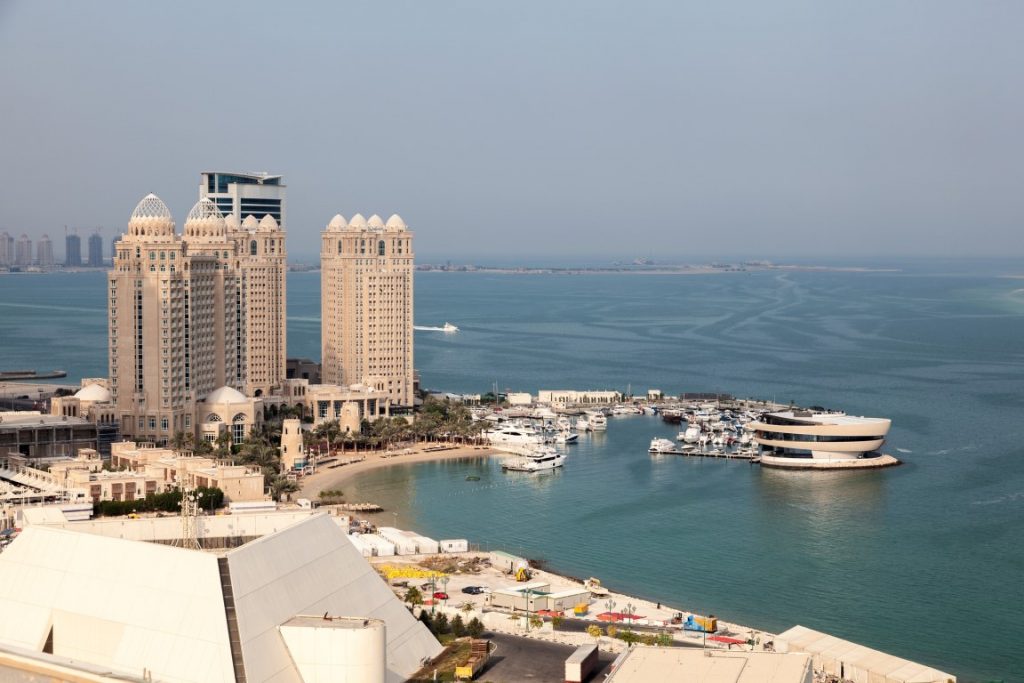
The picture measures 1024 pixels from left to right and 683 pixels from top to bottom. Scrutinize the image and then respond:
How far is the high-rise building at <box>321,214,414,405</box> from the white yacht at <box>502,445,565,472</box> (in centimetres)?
1098

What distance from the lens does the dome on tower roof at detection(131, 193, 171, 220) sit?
167 ft

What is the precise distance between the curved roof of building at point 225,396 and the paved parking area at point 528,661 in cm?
2675

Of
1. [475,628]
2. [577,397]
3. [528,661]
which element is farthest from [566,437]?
[528,661]

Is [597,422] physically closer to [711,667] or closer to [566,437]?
[566,437]

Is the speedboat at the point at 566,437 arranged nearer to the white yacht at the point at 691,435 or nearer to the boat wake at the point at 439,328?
the white yacht at the point at 691,435

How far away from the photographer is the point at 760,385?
242ft

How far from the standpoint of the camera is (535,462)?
5047 centimetres

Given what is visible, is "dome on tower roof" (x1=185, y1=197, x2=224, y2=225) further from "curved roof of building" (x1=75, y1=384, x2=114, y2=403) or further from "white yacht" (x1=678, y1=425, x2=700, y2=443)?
"white yacht" (x1=678, y1=425, x2=700, y2=443)

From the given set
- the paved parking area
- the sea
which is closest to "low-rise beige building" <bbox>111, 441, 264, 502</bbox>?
the sea

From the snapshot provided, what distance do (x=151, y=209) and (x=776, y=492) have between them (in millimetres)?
22820

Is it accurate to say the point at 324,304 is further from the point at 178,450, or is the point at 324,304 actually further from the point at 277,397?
the point at 178,450

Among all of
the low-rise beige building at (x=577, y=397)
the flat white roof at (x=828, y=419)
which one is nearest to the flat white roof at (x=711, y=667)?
the flat white roof at (x=828, y=419)

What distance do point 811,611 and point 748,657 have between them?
9689mm

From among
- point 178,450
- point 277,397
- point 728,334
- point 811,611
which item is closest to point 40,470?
point 178,450
